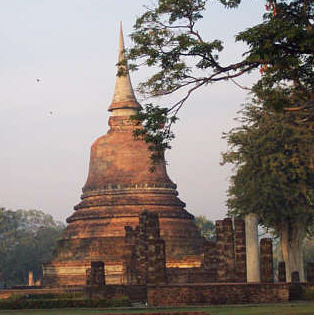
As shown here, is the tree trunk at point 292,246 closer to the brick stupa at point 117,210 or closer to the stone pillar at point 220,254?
the stone pillar at point 220,254

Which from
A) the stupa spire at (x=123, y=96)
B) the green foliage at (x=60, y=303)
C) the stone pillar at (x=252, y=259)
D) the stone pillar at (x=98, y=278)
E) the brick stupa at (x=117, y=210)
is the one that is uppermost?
the stupa spire at (x=123, y=96)

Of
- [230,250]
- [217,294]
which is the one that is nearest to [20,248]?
[230,250]

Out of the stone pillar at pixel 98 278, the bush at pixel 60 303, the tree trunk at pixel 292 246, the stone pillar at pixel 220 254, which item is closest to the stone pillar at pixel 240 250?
the stone pillar at pixel 220 254

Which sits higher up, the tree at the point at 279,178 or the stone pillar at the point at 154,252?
the tree at the point at 279,178

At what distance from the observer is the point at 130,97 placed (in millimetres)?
58531

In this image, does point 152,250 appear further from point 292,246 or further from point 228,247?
point 292,246

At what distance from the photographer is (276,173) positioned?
139 feet

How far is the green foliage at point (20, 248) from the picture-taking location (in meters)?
84.4

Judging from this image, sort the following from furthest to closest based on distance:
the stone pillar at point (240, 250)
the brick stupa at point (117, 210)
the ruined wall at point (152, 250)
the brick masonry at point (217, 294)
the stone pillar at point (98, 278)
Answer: the brick stupa at point (117, 210), the stone pillar at point (240, 250), the ruined wall at point (152, 250), the stone pillar at point (98, 278), the brick masonry at point (217, 294)

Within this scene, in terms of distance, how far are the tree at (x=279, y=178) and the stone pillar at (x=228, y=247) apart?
2.69 meters

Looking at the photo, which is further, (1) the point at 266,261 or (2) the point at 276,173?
(2) the point at 276,173

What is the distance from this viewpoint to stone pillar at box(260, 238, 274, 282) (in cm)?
3641

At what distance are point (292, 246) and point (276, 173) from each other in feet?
13.9

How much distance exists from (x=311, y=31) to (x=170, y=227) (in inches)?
1328
